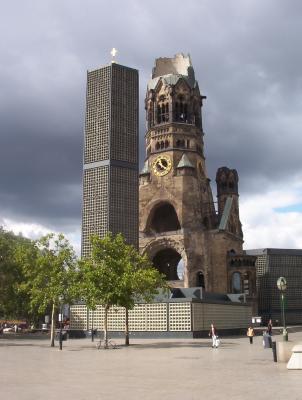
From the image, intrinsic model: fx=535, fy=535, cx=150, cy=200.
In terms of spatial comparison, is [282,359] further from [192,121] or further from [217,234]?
[192,121]

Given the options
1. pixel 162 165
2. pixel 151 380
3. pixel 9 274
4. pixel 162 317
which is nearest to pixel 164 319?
pixel 162 317

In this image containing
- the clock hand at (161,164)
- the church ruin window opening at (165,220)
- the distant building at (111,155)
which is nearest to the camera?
the distant building at (111,155)

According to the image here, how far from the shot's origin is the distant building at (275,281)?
10288 cm

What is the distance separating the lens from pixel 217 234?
94625 millimetres

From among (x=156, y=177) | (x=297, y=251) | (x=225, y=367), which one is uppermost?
(x=156, y=177)

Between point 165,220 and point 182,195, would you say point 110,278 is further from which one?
point 165,220

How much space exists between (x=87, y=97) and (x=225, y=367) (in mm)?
56717

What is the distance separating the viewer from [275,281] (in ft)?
346

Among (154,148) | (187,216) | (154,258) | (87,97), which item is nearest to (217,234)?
(187,216)

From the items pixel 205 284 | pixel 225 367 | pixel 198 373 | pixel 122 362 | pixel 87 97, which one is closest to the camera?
pixel 198 373

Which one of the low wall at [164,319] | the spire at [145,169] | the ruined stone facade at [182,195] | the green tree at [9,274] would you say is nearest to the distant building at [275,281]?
the ruined stone facade at [182,195]

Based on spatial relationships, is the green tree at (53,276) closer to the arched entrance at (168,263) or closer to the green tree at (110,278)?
the green tree at (110,278)

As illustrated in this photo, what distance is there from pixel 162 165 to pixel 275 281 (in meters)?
32.1

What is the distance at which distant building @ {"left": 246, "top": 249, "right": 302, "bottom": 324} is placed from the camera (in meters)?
103
